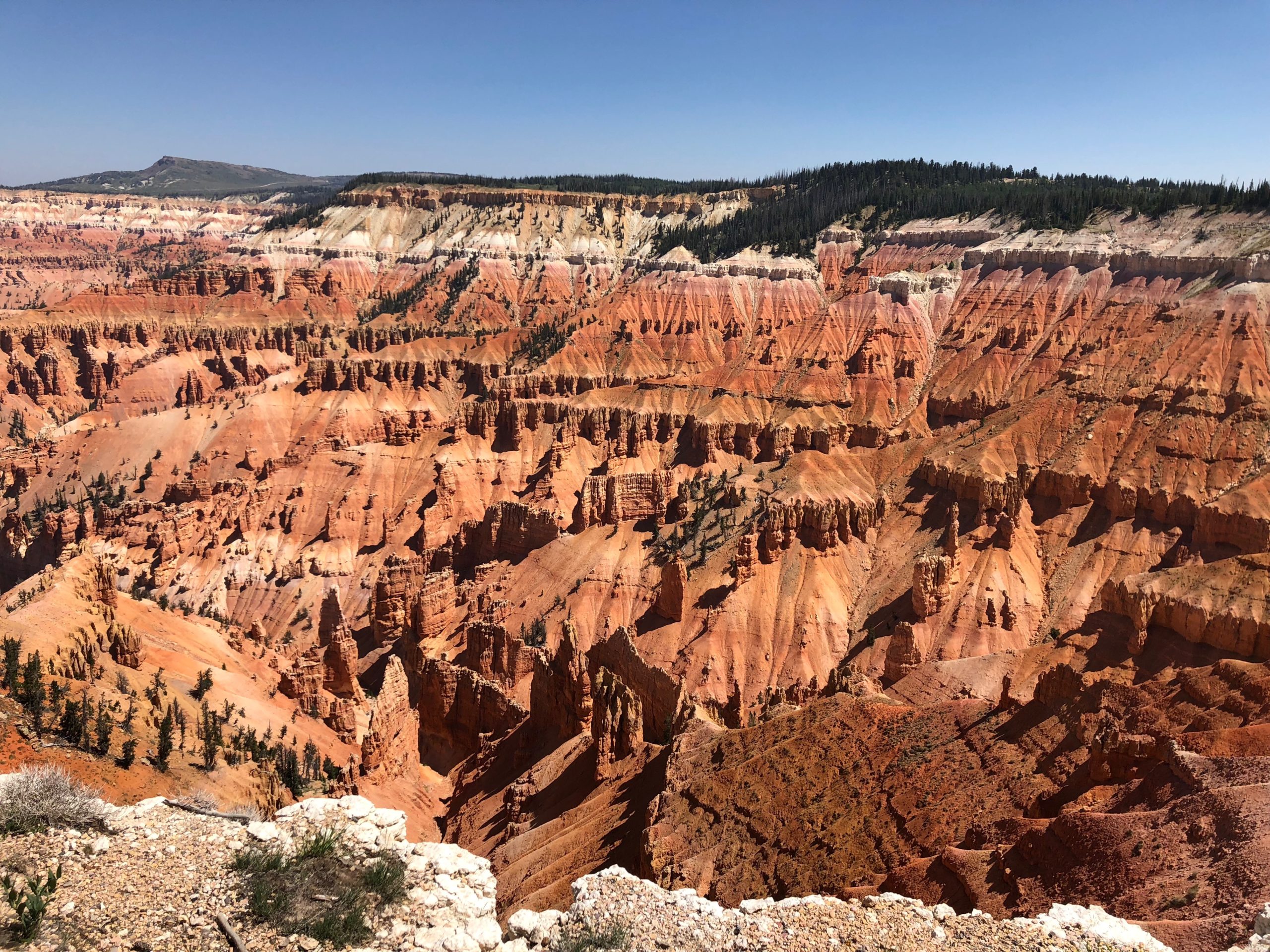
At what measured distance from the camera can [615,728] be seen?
120ft

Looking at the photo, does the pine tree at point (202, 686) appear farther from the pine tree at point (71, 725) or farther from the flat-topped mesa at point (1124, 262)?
the flat-topped mesa at point (1124, 262)

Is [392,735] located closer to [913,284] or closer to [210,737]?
[210,737]

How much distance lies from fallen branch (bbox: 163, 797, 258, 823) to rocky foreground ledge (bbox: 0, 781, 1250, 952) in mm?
187

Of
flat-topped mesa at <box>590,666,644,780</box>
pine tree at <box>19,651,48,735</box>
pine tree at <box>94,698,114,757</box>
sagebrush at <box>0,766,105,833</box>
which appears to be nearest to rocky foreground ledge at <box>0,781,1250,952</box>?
sagebrush at <box>0,766,105,833</box>

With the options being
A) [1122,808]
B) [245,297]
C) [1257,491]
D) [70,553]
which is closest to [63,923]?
[1122,808]

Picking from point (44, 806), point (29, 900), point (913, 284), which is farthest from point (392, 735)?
point (913, 284)

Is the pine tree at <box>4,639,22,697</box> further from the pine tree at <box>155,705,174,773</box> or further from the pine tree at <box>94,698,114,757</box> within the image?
the pine tree at <box>155,705,174,773</box>

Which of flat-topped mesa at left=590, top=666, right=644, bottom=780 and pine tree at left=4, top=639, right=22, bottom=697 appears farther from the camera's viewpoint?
flat-topped mesa at left=590, top=666, right=644, bottom=780

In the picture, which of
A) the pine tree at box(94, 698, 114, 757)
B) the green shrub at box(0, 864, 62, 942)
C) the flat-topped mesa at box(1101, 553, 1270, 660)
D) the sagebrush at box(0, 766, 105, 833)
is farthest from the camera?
the flat-topped mesa at box(1101, 553, 1270, 660)

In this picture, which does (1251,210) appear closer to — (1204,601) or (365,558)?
(1204,601)

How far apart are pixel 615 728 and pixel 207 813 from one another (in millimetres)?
18716

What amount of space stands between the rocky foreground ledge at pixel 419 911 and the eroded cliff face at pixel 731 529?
3461 mm

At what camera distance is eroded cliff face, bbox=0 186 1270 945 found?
28.8 metres

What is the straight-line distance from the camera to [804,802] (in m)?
27.5
